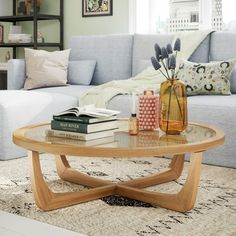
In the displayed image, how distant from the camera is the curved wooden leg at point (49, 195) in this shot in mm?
2326

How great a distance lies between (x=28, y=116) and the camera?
3.59m

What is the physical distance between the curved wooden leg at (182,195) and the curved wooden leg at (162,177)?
18cm

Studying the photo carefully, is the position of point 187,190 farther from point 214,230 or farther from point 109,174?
point 109,174

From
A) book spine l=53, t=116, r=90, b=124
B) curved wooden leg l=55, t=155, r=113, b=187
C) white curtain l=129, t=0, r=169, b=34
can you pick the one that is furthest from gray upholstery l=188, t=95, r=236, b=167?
white curtain l=129, t=0, r=169, b=34

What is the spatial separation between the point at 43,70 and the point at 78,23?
125 cm

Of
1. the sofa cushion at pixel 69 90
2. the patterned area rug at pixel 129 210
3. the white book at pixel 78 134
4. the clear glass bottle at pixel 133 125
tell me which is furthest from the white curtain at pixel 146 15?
the white book at pixel 78 134

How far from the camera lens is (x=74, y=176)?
9.31 ft

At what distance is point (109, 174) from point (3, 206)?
2.60 feet

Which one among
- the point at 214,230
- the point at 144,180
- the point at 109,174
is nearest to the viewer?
the point at 214,230

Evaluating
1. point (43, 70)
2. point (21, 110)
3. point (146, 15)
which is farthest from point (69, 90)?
point (146, 15)

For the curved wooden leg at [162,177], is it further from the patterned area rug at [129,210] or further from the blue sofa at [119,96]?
the blue sofa at [119,96]

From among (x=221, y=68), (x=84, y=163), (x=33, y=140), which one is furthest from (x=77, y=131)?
(x=221, y=68)

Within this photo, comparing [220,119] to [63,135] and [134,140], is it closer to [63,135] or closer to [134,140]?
[134,140]

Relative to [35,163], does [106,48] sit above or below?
above
